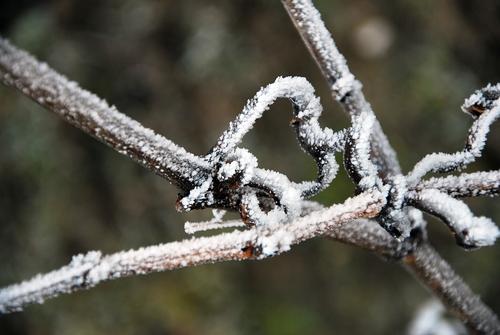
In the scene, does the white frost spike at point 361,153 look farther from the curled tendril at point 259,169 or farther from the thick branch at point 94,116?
the thick branch at point 94,116

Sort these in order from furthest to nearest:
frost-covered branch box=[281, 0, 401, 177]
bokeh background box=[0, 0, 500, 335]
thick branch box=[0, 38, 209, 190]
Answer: bokeh background box=[0, 0, 500, 335], frost-covered branch box=[281, 0, 401, 177], thick branch box=[0, 38, 209, 190]

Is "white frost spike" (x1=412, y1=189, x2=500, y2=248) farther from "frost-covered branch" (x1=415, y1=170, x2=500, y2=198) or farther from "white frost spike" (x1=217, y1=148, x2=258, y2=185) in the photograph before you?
"white frost spike" (x1=217, y1=148, x2=258, y2=185)

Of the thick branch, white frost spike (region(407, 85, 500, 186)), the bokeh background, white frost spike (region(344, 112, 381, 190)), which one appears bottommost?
white frost spike (region(407, 85, 500, 186))

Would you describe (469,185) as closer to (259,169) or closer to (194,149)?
(259,169)

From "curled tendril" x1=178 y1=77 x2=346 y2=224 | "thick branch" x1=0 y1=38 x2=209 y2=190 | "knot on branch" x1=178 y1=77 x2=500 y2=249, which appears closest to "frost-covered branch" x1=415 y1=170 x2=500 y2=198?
"knot on branch" x1=178 y1=77 x2=500 y2=249

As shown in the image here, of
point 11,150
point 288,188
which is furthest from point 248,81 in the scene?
point 288,188

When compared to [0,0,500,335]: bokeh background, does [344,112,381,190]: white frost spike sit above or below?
below

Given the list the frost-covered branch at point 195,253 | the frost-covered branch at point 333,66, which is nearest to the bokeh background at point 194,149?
the frost-covered branch at point 333,66

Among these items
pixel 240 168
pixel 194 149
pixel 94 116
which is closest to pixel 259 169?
pixel 240 168
